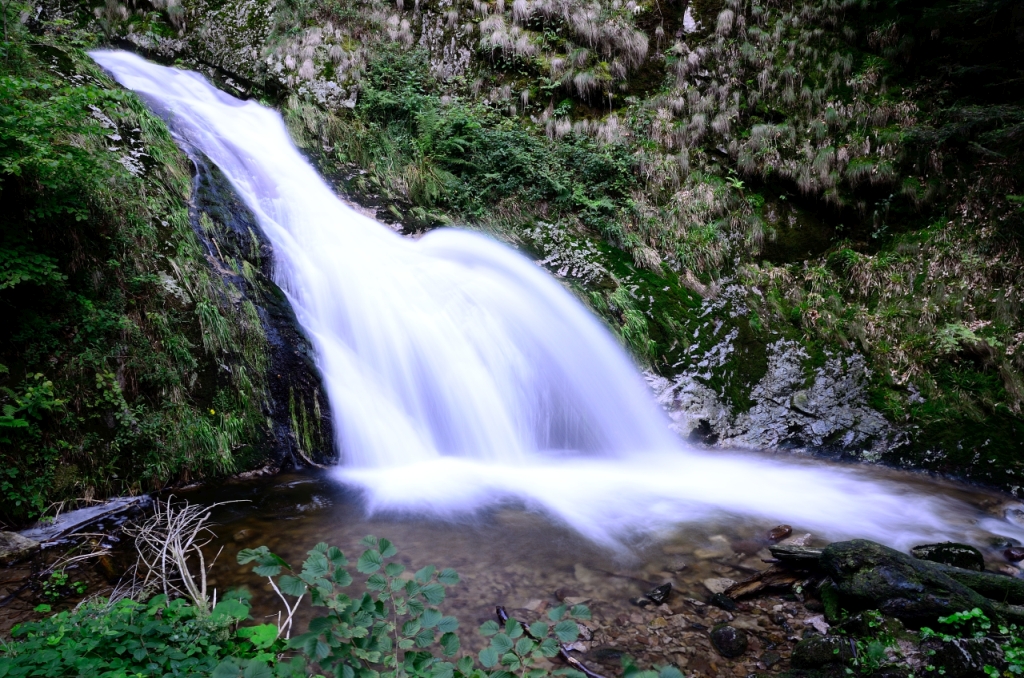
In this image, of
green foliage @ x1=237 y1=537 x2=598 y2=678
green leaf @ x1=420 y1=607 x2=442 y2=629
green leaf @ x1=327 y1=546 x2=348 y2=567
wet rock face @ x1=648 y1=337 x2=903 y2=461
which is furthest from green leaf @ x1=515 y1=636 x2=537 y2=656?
wet rock face @ x1=648 y1=337 x2=903 y2=461

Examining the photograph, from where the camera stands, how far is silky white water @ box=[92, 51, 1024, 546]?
5.04 metres

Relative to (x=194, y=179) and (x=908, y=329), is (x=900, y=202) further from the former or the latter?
(x=194, y=179)

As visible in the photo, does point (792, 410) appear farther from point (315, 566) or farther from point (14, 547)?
point (14, 547)

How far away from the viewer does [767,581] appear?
362 cm

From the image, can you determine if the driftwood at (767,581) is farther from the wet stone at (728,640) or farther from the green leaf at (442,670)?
the green leaf at (442,670)

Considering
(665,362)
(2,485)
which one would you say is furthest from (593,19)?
(2,485)

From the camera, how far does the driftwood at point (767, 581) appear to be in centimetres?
354

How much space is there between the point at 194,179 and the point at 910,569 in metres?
7.39

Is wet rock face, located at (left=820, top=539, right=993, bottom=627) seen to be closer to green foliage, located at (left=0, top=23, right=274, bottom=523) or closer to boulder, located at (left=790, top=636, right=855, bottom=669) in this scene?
boulder, located at (left=790, top=636, right=855, bottom=669)

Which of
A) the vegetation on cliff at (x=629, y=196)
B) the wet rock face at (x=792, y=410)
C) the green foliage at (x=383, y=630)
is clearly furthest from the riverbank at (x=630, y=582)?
the wet rock face at (x=792, y=410)

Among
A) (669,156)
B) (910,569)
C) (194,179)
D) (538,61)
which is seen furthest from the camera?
(538,61)

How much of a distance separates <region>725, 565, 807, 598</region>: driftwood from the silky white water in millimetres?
1022

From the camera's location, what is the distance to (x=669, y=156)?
9.05 metres

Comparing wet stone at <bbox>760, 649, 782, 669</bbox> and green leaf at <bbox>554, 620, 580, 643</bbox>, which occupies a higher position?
green leaf at <bbox>554, 620, 580, 643</bbox>
